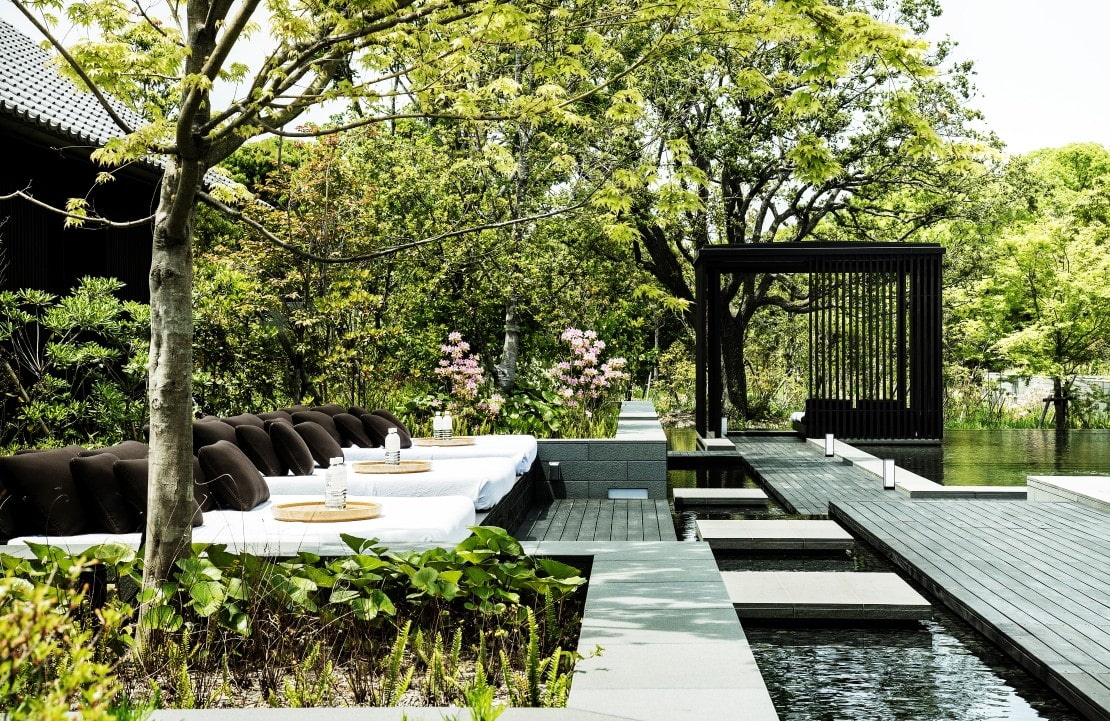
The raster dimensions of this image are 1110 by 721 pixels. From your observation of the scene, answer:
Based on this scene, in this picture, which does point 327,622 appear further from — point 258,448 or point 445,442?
point 445,442

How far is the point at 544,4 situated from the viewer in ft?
17.6

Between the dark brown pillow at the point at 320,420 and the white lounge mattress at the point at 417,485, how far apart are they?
1.45 m

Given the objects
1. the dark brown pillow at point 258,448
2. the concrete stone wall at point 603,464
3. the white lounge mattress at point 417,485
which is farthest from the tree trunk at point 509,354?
the dark brown pillow at point 258,448

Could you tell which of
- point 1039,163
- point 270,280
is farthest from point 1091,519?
point 1039,163

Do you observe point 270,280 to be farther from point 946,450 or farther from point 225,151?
point 946,450

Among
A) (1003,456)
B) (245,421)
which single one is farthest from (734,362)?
(245,421)

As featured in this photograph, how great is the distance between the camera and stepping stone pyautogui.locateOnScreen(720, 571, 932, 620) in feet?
16.9

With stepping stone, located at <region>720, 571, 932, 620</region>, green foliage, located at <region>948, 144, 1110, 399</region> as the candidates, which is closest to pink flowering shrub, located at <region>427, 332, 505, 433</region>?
stepping stone, located at <region>720, 571, 932, 620</region>

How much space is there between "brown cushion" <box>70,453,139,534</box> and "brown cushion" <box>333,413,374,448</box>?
4.29m

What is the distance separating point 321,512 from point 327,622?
1.60 m

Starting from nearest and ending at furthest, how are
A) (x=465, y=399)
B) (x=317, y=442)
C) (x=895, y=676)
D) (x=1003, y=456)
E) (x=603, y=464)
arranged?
(x=895, y=676) < (x=317, y=442) < (x=603, y=464) < (x=465, y=399) < (x=1003, y=456)

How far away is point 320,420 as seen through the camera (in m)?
9.00

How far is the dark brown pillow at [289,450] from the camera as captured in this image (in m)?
7.58

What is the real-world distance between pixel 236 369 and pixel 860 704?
8403 millimetres
